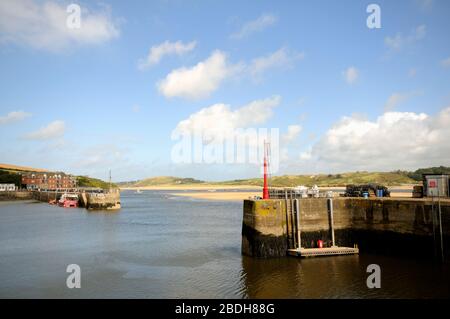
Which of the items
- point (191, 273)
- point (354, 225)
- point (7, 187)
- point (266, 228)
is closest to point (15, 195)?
point (7, 187)

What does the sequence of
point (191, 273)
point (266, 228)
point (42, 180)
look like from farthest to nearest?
point (42, 180) → point (266, 228) → point (191, 273)

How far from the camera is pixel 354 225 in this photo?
34562 millimetres

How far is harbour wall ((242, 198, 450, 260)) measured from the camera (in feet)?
98.2

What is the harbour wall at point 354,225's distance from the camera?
29922mm

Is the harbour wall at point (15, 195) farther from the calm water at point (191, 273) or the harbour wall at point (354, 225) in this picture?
the harbour wall at point (354, 225)

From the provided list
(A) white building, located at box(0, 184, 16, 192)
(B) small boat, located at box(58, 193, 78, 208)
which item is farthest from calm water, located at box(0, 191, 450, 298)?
(A) white building, located at box(0, 184, 16, 192)

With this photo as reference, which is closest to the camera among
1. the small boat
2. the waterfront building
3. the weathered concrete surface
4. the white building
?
the weathered concrete surface

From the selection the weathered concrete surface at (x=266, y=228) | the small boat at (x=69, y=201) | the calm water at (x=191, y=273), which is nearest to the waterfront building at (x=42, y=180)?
the small boat at (x=69, y=201)

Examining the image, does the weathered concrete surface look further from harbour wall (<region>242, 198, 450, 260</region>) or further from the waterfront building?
the waterfront building

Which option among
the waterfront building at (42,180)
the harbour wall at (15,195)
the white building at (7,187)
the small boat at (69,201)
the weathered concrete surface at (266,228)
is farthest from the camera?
the waterfront building at (42,180)

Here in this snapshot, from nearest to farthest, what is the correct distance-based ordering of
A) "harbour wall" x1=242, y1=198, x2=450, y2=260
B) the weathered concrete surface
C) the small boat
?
"harbour wall" x1=242, y1=198, x2=450, y2=260
the weathered concrete surface
the small boat

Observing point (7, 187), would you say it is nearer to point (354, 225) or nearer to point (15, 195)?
point (15, 195)

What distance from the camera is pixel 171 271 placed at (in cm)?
3002

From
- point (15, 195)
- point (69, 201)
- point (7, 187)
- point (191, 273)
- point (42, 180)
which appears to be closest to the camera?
point (191, 273)
